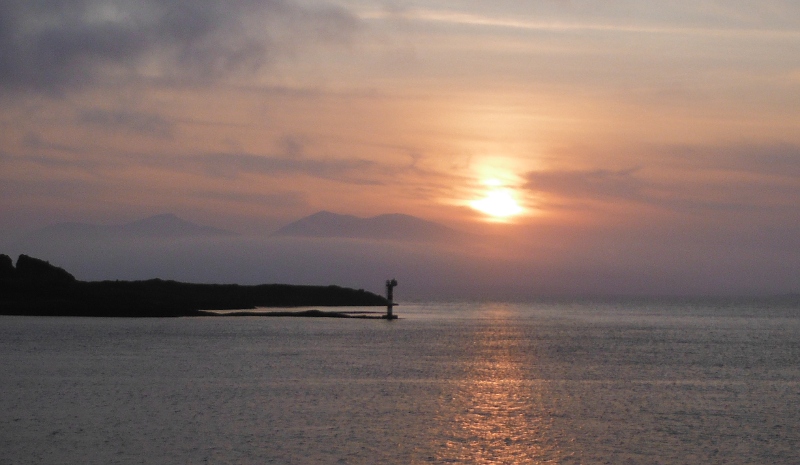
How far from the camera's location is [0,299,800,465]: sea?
85.7 feet

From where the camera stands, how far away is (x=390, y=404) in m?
36.0

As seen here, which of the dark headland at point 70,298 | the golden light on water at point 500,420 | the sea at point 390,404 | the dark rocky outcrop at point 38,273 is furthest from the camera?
the dark rocky outcrop at point 38,273

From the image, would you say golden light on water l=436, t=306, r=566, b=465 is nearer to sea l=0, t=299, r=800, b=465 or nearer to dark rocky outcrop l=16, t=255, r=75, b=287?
sea l=0, t=299, r=800, b=465

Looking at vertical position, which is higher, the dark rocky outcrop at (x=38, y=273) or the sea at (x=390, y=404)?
the dark rocky outcrop at (x=38, y=273)

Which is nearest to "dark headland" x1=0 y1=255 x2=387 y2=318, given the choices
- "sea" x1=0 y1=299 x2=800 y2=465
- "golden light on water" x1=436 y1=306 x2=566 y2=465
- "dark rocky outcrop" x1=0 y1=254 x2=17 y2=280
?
"dark rocky outcrop" x1=0 y1=254 x2=17 y2=280

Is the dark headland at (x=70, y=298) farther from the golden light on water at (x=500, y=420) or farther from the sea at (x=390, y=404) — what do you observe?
the golden light on water at (x=500, y=420)

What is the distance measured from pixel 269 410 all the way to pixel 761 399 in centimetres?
2234

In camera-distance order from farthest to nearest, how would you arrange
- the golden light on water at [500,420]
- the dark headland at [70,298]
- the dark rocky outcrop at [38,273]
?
the dark rocky outcrop at [38,273]
the dark headland at [70,298]
the golden light on water at [500,420]

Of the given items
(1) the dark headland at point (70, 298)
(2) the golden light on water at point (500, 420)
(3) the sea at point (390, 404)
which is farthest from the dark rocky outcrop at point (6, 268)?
(2) the golden light on water at point (500, 420)

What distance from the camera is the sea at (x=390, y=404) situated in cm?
2611

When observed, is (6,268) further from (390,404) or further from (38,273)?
(390,404)

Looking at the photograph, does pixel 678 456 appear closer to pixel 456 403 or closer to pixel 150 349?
pixel 456 403

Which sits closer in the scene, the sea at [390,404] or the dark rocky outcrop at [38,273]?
the sea at [390,404]

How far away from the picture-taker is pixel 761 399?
39281 mm
